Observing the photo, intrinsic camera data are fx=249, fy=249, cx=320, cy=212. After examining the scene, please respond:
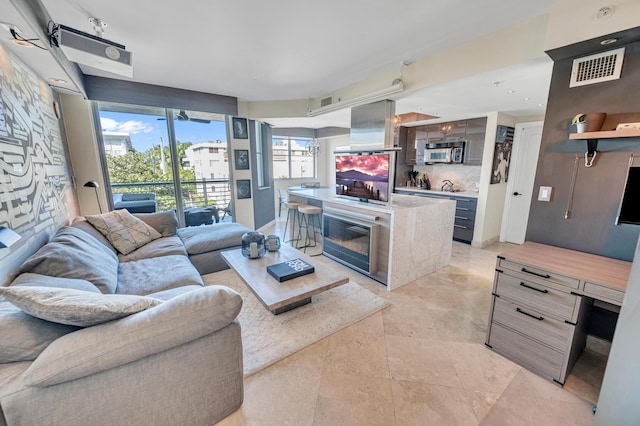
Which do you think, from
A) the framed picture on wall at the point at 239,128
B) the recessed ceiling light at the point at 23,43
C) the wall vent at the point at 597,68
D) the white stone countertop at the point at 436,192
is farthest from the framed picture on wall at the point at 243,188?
the wall vent at the point at 597,68

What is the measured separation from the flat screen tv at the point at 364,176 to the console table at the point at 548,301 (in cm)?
155

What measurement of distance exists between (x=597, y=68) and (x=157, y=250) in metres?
4.16

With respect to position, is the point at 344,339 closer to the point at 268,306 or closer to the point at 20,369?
the point at 268,306

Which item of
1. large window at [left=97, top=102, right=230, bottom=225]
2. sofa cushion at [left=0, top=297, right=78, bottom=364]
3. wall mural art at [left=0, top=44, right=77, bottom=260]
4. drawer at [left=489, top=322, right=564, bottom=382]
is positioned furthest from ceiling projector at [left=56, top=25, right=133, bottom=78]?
drawer at [left=489, top=322, right=564, bottom=382]

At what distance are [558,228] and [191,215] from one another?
193 inches

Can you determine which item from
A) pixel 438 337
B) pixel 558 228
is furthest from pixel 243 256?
pixel 558 228

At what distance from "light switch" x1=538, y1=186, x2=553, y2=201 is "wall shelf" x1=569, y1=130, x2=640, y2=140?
44cm

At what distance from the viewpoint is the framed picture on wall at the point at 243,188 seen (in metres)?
4.79

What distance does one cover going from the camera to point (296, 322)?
2.28 m

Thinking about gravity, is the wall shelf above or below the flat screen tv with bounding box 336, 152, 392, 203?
above

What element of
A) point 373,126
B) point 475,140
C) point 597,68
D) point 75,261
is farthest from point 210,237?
point 475,140

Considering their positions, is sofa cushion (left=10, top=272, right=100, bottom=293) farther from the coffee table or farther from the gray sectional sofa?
the coffee table

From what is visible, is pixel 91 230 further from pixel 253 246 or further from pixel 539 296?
pixel 539 296

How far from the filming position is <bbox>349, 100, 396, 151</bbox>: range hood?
321cm
